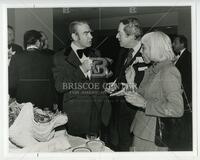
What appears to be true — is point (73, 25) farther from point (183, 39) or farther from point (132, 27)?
point (183, 39)

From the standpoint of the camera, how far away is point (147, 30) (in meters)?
1.46

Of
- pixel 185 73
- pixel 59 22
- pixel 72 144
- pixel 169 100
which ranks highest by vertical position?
pixel 59 22

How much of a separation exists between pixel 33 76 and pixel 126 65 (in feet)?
1.22

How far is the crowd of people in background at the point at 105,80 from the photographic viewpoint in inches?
57.2

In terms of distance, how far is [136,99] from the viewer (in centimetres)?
146

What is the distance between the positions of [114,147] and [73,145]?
0.54ft

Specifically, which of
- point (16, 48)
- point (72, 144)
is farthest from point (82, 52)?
point (72, 144)

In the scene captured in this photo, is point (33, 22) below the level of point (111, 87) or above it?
above

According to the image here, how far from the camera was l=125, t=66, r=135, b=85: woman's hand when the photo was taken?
146 centimetres

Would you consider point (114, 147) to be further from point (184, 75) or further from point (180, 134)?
point (184, 75)

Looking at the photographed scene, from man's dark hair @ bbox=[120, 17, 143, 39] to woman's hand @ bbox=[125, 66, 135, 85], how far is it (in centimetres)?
13

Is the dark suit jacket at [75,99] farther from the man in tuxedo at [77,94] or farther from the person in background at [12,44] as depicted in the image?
the person in background at [12,44]

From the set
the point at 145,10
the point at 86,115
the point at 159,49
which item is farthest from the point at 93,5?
the point at 86,115

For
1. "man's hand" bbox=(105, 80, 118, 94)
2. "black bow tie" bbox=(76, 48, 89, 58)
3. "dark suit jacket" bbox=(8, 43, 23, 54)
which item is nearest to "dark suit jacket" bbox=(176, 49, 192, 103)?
"man's hand" bbox=(105, 80, 118, 94)
